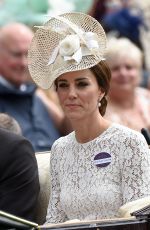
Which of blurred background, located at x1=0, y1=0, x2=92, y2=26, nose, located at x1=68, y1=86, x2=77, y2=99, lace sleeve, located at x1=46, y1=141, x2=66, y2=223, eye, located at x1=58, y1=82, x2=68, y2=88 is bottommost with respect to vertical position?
lace sleeve, located at x1=46, y1=141, x2=66, y2=223

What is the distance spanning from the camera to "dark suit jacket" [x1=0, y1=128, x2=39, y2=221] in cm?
530

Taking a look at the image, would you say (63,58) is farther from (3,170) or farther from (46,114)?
(46,114)

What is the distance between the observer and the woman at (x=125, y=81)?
8227 mm

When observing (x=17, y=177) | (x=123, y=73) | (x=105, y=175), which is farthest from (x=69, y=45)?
(x=123, y=73)

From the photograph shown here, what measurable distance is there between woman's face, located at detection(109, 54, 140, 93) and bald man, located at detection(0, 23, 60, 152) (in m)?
0.62

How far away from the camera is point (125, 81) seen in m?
8.34

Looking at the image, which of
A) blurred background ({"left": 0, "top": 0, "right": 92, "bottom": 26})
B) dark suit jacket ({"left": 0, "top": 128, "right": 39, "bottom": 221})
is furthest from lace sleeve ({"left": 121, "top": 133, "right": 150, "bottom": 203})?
blurred background ({"left": 0, "top": 0, "right": 92, "bottom": 26})

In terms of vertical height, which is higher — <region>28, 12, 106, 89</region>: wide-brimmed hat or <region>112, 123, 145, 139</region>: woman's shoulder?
<region>28, 12, 106, 89</region>: wide-brimmed hat

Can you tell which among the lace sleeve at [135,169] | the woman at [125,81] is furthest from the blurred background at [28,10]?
the lace sleeve at [135,169]

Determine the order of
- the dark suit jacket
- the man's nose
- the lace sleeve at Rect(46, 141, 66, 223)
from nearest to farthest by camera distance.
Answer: the lace sleeve at Rect(46, 141, 66, 223), the dark suit jacket, the man's nose

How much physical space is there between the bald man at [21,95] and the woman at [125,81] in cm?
58

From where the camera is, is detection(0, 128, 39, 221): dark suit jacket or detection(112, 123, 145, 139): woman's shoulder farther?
detection(0, 128, 39, 221): dark suit jacket

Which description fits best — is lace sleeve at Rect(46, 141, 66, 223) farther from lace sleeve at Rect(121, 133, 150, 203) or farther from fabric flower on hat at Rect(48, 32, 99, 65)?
fabric flower on hat at Rect(48, 32, 99, 65)

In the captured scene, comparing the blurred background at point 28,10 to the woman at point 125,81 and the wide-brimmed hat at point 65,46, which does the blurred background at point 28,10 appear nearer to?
the woman at point 125,81
